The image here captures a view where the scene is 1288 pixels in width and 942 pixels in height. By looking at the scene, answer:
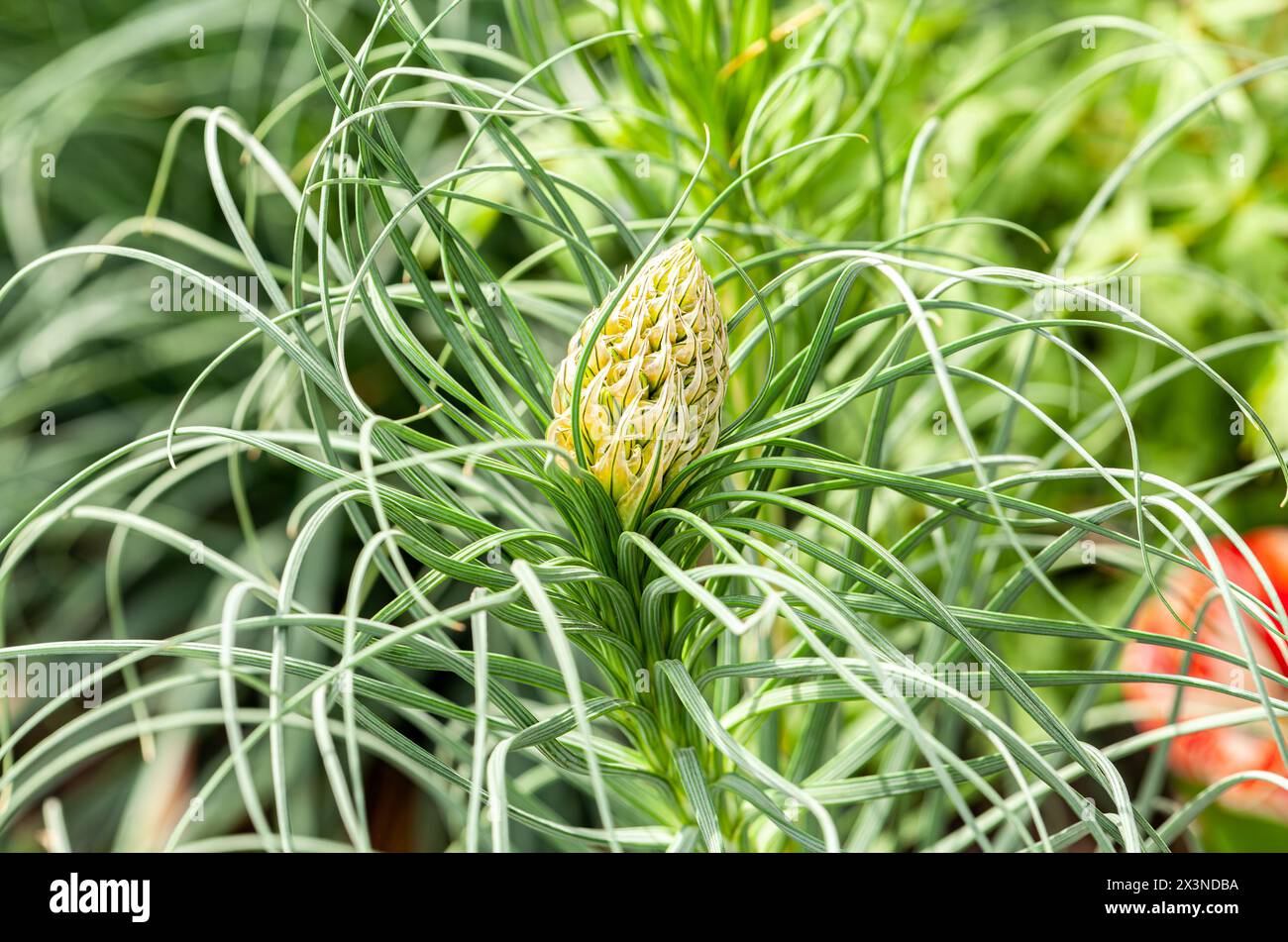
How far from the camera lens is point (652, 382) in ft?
0.91

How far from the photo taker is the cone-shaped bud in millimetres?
274

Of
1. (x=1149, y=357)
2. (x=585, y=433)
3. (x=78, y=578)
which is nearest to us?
(x=585, y=433)

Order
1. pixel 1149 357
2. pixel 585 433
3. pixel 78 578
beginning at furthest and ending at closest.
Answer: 1. pixel 78 578
2. pixel 1149 357
3. pixel 585 433

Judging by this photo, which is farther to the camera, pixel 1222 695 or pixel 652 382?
pixel 1222 695

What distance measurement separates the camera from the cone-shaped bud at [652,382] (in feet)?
0.90

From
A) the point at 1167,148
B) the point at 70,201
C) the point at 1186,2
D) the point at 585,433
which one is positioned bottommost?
the point at 585,433

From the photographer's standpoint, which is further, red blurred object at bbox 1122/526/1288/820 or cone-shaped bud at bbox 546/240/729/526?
red blurred object at bbox 1122/526/1288/820

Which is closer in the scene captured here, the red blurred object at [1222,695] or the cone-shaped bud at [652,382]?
the cone-shaped bud at [652,382]

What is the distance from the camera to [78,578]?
36.9 inches
